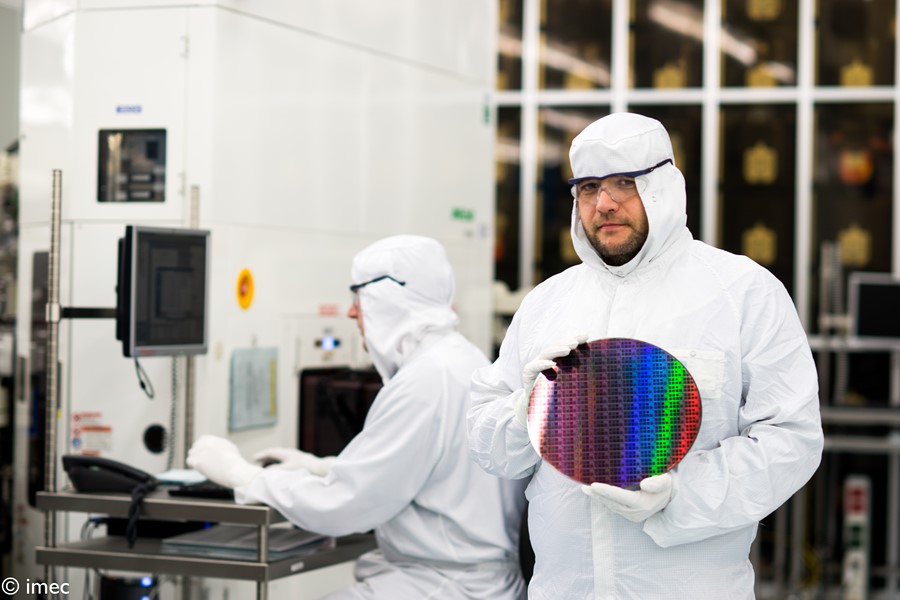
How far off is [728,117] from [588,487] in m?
4.84

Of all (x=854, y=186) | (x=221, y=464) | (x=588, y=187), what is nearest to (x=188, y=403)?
(x=221, y=464)

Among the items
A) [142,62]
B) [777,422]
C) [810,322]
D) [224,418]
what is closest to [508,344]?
[777,422]

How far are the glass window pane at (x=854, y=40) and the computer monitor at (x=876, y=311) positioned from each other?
126 centimetres

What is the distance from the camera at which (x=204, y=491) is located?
8.87 feet

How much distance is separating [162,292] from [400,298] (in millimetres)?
838

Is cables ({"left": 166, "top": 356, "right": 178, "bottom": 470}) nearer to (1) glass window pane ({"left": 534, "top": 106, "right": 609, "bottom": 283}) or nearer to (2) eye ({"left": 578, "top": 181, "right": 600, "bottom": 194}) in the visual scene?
(2) eye ({"left": 578, "top": 181, "right": 600, "bottom": 194})

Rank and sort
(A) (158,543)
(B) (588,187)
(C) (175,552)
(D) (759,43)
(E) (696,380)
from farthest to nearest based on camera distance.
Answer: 1. (D) (759,43)
2. (A) (158,543)
3. (C) (175,552)
4. (B) (588,187)
5. (E) (696,380)

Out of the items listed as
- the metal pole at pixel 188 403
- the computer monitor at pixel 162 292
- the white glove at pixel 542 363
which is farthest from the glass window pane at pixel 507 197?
the white glove at pixel 542 363

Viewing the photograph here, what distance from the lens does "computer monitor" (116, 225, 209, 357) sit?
120 inches

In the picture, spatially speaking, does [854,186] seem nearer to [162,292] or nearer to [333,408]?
[333,408]

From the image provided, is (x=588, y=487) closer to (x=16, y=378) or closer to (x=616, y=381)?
(x=616, y=381)

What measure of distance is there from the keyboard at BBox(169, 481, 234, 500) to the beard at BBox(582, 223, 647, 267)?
1.22m

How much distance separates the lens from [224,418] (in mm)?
3678

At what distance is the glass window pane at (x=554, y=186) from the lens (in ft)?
21.2
